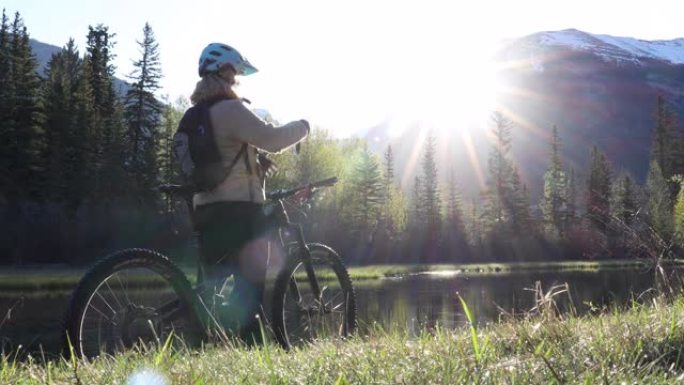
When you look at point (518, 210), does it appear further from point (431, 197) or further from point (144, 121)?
point (144, 121)

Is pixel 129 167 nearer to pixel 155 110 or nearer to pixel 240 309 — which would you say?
pixel 155 110

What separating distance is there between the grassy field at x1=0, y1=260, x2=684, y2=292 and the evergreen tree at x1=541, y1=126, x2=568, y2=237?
73.9 feet

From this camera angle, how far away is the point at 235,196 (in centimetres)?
495

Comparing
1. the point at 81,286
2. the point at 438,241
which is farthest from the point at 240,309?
the point at 438,241

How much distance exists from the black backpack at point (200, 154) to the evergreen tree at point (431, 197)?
75.4 metres

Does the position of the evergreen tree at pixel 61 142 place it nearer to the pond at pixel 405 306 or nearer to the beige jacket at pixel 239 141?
the pond at pixel 405 306

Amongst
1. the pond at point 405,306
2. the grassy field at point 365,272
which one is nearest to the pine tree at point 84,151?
the grassy field at point 365,272

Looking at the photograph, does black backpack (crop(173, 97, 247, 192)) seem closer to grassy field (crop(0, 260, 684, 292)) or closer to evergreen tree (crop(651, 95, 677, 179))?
grassy field (crop(0, 260, 684, 292))

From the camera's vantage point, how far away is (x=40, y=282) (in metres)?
31.3

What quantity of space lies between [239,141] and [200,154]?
312mm

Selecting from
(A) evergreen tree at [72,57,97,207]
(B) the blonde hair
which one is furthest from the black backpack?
(A) evergreen tree at [72,57,97,207]

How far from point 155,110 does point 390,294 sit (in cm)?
3986

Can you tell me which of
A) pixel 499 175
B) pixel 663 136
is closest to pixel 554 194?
pixel 499 175

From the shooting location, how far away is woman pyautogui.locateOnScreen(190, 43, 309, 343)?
16.1 feet
